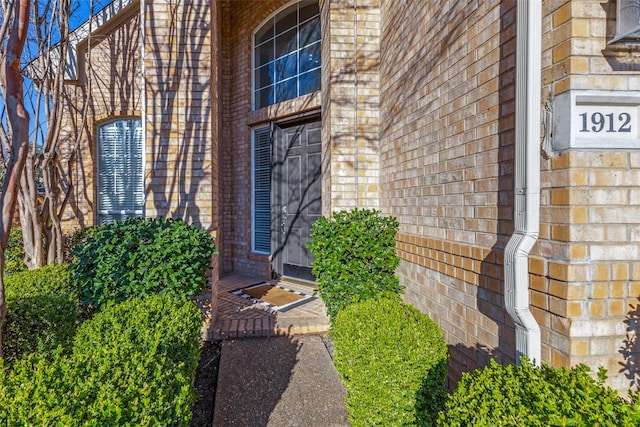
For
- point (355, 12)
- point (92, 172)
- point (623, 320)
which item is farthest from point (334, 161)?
point (92, 172)

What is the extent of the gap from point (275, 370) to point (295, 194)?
3.30 metres

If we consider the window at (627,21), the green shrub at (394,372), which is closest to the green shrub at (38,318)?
the green shrub at (394,372)

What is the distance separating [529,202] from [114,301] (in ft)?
10.5

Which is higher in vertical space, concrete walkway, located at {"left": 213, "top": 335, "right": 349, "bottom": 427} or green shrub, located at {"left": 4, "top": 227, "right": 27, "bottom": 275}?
green shrub, located at {"left": 4, "top": 227, "right": 27, "bottom": 275}

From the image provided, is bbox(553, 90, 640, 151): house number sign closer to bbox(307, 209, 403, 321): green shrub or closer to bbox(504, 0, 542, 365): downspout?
bbox(504, 0, 542, 365): downspout

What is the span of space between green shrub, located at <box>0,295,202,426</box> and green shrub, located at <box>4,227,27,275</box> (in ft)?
14.7

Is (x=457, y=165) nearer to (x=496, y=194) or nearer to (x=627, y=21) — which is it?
(x=496, y=194)

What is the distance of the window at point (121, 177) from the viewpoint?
249 inches

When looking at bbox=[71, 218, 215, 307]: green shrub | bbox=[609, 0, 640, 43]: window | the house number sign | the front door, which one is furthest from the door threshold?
bbox=[609, 0, 640, 43]: window

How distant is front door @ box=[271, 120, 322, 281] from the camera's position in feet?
18.1

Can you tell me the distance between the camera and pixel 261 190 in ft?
20.5

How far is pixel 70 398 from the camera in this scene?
→ 1.22 metres

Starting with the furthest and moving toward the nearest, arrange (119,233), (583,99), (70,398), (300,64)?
(300,64)
(119,233)
(583,99)
(70,398)

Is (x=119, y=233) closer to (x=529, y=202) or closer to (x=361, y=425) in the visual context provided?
(x=361, y=425)
